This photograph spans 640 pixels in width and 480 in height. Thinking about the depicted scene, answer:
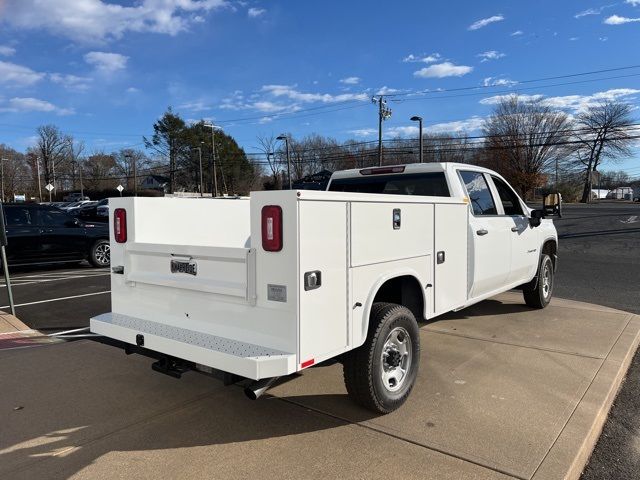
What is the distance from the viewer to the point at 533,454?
321 centimetres

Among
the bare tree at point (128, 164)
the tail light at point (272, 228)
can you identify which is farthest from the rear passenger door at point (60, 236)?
the bare tree at point (128, 164)

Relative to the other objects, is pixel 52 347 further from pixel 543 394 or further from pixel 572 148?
pixel 572 148

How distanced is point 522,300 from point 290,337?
19.7 ft

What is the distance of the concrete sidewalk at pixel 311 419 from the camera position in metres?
3.11

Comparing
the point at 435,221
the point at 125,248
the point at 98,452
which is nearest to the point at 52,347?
the point at 125,248

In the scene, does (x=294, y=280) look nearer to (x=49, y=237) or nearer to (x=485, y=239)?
(x=485, y=239)

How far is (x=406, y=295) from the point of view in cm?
432

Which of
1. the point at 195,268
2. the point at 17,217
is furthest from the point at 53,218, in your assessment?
the point at 195,268

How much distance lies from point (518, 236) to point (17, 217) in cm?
1157

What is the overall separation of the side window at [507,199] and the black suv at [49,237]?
33.3ft

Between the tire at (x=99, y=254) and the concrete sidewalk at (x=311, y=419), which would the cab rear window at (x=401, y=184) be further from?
the tire at (x=99, y=254)

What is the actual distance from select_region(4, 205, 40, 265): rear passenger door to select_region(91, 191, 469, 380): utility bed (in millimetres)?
9660

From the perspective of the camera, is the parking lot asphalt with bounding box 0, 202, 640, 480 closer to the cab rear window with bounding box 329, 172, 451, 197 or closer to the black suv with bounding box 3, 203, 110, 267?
the black suv with bounding box 3, 203, 110, 267

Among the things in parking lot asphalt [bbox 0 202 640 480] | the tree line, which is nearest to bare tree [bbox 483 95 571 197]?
the tree line
